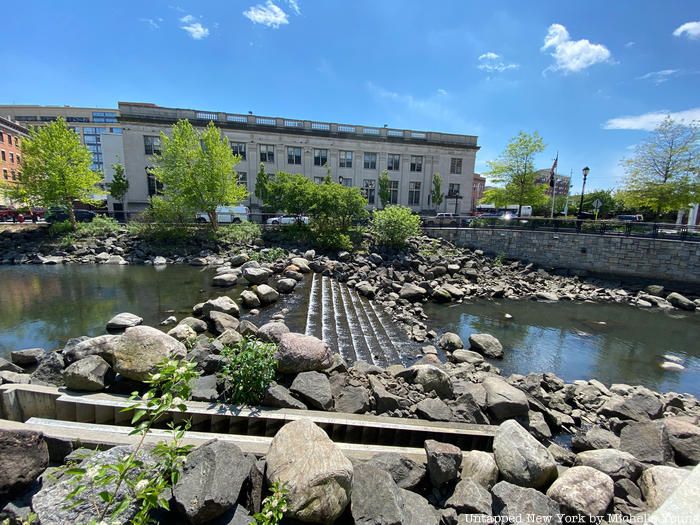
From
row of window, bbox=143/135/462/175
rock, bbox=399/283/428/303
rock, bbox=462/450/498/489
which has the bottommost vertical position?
rock, bbox=399/283/428/303

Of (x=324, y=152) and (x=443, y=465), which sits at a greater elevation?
(x=324, y=152)

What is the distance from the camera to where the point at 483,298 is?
57.1 feet

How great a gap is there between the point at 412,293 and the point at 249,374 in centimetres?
1203

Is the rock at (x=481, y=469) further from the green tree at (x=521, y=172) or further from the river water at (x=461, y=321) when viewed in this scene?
the green tree at (x=521, y=172)

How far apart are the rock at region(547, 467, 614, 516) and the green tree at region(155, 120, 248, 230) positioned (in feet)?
88.2

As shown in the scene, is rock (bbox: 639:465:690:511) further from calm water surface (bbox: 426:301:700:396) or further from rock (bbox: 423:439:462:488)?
calm water surface (bbox: 426:301:700:396)

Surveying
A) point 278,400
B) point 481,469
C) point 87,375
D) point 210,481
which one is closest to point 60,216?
point 87,375

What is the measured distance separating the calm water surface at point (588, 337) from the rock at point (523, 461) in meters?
5.79

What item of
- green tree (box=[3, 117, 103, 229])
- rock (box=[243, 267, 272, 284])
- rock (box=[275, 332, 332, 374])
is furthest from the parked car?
rock (box=[275, 332, 332, 374])

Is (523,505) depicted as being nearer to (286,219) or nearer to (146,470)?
(146,470)

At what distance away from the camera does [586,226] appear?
23.2 m

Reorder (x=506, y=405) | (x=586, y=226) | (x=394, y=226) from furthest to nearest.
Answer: (x=586, y=226)
(x=394, y=226)
(x=506, y=405)

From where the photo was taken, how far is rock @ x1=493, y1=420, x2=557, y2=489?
373 cm

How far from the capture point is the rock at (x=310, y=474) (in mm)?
2871
